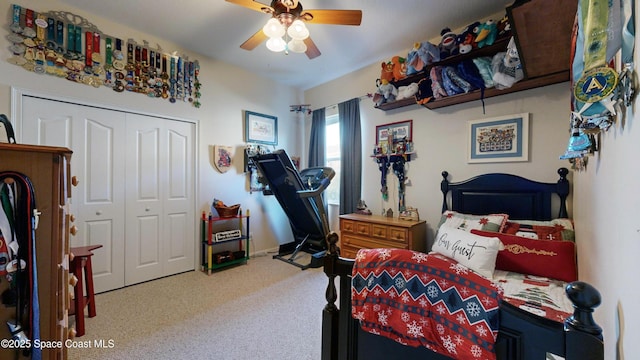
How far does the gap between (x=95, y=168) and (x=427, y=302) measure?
325cm

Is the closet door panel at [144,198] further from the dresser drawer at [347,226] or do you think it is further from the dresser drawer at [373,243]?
the dresser drawer at [373,243]

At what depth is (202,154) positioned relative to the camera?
3.31 metres

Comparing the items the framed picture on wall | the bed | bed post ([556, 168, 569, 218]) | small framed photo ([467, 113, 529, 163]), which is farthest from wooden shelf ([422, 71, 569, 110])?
the bed

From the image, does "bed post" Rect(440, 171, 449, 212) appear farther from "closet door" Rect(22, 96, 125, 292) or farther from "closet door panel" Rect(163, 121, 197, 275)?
"closet door" Rect(22, 96, 125, 292)

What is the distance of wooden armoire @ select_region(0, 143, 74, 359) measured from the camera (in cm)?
101

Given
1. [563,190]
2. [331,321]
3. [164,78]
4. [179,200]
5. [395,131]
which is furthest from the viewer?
[395,131]

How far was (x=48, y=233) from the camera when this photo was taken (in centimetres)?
107

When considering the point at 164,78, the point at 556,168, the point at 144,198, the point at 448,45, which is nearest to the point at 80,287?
the point at 144,198

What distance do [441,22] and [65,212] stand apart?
3388 mm

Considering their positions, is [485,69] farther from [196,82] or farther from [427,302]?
[196,82]

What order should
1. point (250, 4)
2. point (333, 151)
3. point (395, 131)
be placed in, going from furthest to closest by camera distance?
1. point (333, 151)
2. point (395, 131)
3. point (250, 4)

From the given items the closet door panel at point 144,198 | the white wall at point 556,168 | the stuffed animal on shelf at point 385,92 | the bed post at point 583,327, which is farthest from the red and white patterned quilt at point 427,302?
the closet door panel at point 144,198

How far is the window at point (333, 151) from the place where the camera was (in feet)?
13.1

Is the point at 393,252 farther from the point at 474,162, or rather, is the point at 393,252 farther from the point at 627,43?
the point at 474,162
